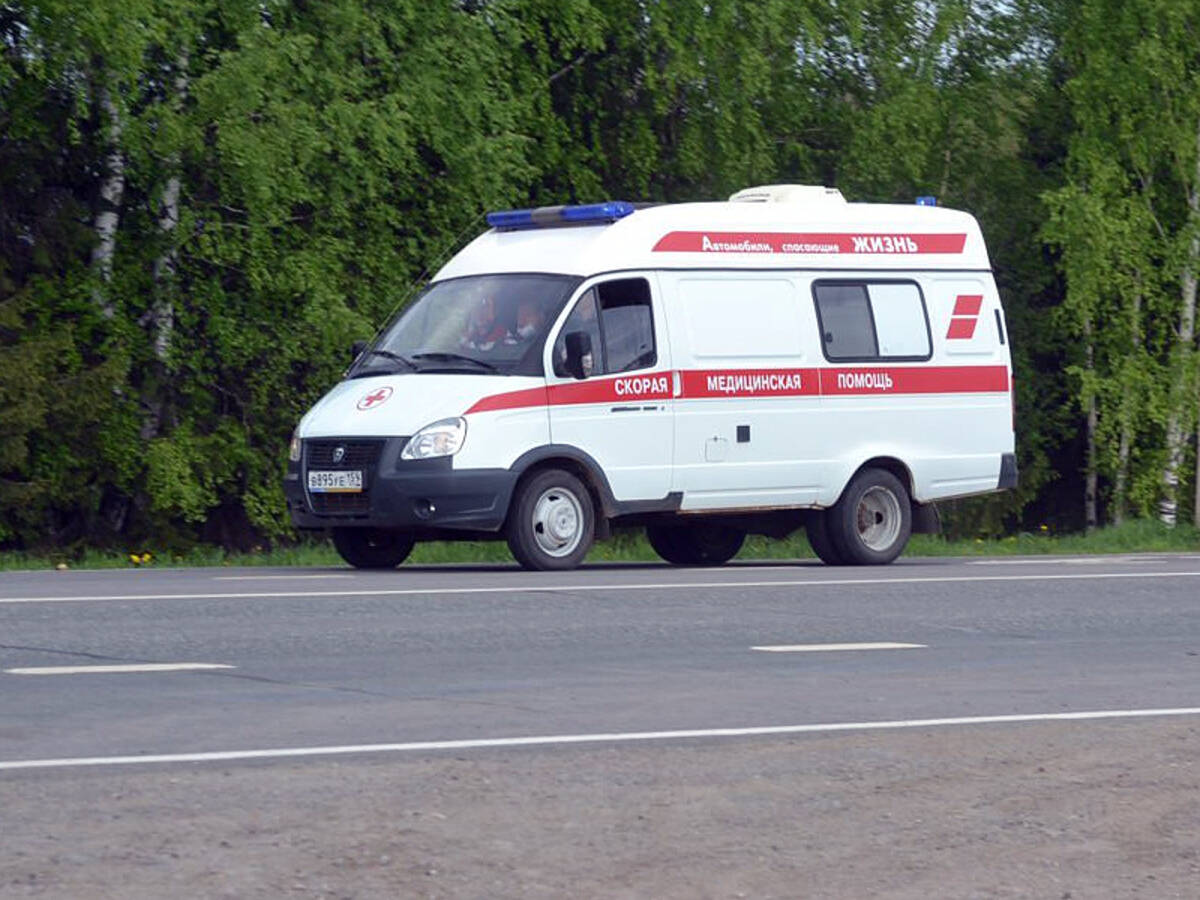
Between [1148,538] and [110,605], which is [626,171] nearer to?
[1148,538]

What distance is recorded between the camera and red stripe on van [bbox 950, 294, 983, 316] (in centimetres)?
2014

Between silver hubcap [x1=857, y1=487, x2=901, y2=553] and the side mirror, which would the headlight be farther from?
silver hubcap [x1=857, y1=487, x2=901, y2=553]

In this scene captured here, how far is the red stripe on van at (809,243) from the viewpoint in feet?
60.6

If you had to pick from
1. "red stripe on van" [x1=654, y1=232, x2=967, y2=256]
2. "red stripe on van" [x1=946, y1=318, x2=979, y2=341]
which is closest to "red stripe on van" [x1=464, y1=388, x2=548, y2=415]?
"red stripe on van" [x1=654, y1=232, x2=967, y2=256]

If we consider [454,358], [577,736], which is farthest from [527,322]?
[577,736]

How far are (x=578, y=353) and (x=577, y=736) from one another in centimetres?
875

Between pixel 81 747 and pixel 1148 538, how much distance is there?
63.0ft

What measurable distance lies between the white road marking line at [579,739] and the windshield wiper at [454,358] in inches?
315

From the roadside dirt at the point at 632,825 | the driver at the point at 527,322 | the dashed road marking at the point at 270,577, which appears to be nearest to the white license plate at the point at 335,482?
the dashed road marking at the point at 270,577

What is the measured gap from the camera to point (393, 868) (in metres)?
6.67

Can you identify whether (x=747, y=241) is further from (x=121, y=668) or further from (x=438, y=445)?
(x=121, y=668)

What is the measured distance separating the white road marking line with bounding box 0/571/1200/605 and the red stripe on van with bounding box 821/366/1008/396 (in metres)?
2.26

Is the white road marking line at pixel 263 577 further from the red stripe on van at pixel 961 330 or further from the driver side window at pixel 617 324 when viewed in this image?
the red stripe on van at pixel 961 330

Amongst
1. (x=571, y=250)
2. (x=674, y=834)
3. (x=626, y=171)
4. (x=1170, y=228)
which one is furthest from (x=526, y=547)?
(x=1170, y=228)
